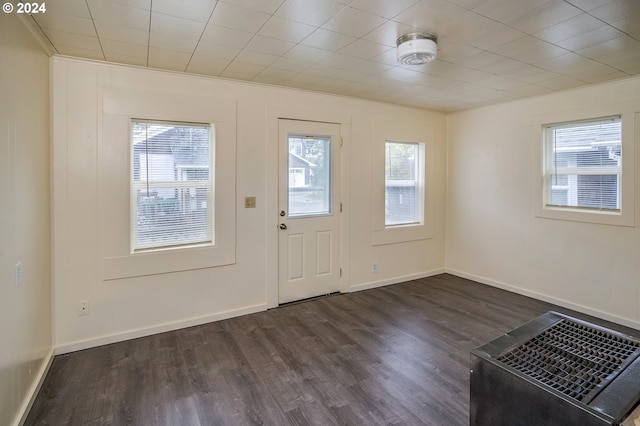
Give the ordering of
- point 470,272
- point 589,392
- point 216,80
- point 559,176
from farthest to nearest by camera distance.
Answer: point 470,272 → point 559,176 → point 216,80 → point 589,392

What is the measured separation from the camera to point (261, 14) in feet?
6.78

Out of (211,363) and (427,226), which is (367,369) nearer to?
(211,363)

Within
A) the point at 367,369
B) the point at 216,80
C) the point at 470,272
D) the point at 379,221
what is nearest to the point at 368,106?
the point at 379,221

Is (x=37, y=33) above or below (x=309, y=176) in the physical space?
above

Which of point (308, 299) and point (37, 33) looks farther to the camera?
point (308, 299)

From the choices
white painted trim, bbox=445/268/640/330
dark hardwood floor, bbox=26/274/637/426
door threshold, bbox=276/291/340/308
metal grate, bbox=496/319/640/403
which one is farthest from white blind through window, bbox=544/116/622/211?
metal grate, bbox=496/319/640/403

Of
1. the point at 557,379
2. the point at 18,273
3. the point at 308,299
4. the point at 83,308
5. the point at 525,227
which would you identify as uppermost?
the point at 525,227

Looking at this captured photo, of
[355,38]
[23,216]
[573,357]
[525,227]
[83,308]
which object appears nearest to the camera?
[573,357]

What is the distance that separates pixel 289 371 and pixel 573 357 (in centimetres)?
192

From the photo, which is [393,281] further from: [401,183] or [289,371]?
[289,371]

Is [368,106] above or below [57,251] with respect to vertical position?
above

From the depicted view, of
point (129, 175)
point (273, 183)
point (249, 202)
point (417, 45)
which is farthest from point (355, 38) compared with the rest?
point (129, 175)

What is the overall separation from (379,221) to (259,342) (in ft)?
7.48

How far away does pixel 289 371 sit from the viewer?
8.36ft
